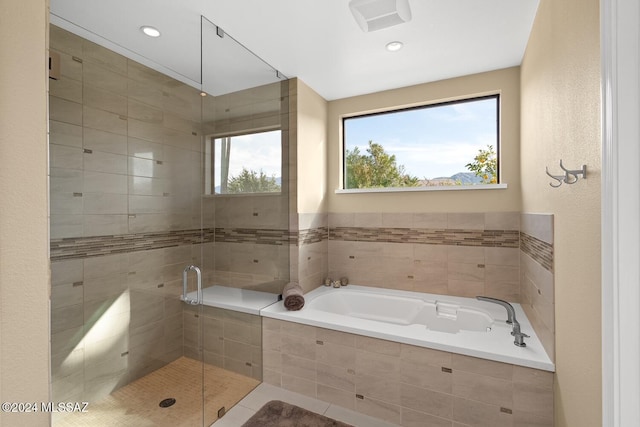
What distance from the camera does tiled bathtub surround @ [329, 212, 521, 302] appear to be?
2.65 m

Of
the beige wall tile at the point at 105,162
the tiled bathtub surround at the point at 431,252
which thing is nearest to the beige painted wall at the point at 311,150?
the tiled bathtub surround at the point at 431,252

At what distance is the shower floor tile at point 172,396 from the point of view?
1.91 metres

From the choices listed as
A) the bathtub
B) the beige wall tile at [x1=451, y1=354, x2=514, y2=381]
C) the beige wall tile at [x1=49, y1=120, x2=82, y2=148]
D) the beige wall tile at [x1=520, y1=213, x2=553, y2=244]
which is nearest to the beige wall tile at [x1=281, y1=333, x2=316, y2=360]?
the bathtub

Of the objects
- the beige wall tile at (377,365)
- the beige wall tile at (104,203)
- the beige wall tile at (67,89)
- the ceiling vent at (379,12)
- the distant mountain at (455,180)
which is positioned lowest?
the beige wall tile at (377,365)

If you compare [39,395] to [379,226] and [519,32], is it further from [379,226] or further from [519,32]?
[519,32]

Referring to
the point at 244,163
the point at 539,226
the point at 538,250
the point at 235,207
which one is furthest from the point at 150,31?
the point at 538,250

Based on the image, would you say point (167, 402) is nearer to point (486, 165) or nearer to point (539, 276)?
point (539, 276)

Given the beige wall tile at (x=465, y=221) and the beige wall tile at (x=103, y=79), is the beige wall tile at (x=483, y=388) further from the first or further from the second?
the beige wall tile at (x=103, y=79)

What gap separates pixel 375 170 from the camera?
10.7ft

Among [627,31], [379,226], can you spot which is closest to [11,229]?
[627,31]

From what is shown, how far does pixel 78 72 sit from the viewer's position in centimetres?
194

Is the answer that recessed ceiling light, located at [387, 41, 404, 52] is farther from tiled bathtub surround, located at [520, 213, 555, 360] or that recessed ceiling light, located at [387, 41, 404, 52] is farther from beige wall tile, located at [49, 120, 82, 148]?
beige wall tile, located at [49, 120, 82, 148]

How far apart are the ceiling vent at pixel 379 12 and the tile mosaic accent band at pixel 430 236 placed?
183 centimetres

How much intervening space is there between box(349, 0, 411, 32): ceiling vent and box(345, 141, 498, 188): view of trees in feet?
4.81
